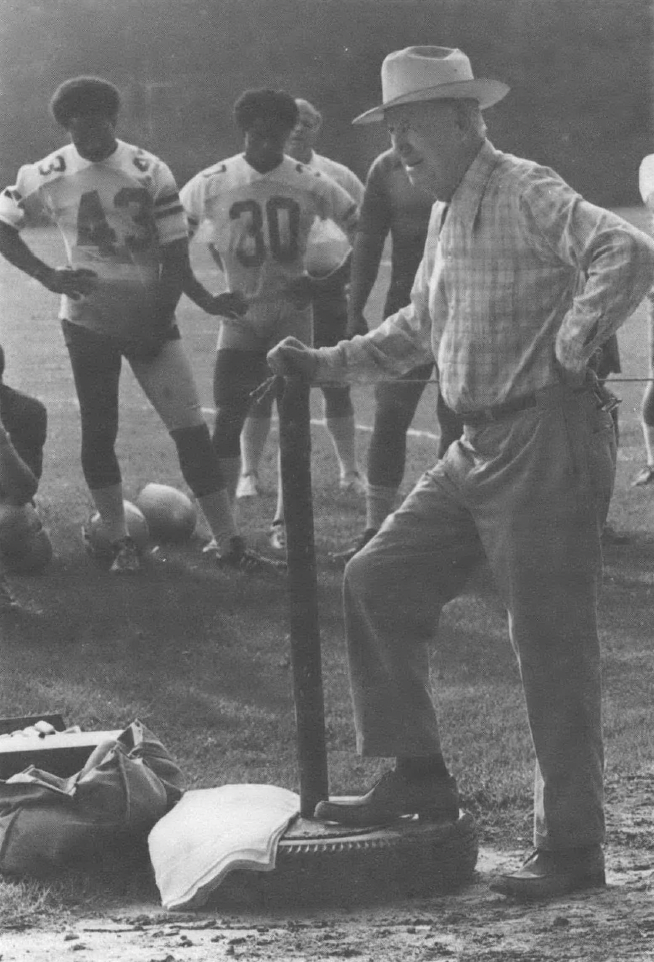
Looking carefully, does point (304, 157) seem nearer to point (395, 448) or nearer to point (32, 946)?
point (395, 448)

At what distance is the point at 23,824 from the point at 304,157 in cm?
661

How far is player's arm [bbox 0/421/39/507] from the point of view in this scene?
7.93 meters

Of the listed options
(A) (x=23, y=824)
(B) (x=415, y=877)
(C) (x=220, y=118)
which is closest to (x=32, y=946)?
(A) (x=23, y=824)

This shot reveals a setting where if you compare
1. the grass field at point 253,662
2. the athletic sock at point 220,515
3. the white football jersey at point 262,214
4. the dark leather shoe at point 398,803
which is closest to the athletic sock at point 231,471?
the athletic sock at point 220,515

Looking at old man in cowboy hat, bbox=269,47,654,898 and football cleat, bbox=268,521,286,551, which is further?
football cleat, bbox=268,521,286,551

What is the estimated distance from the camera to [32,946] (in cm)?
448

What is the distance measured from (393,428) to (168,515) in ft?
4.85

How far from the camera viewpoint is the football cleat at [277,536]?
975 centimetres

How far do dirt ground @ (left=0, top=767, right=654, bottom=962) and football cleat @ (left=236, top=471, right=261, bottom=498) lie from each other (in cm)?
616

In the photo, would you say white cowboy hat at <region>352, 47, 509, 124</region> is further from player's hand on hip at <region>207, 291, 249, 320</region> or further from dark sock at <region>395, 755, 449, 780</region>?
player's hand on hip at <region>207, 291, 249, 320</region>

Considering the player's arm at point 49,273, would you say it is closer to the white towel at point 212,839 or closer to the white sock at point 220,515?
the white sock at point 220,515

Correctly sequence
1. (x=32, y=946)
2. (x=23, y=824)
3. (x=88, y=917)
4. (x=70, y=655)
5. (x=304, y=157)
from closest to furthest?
(x=32, y=946), (x=88, y=917), (x=23, y=824), (x=70, y=655), (x=304, y=157)

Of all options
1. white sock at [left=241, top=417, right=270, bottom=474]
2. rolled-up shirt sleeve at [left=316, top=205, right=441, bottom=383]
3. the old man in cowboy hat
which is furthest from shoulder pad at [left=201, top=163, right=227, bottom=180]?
the old man in cowboy hat

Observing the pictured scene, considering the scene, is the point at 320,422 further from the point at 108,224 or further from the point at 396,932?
the point at 396,932
